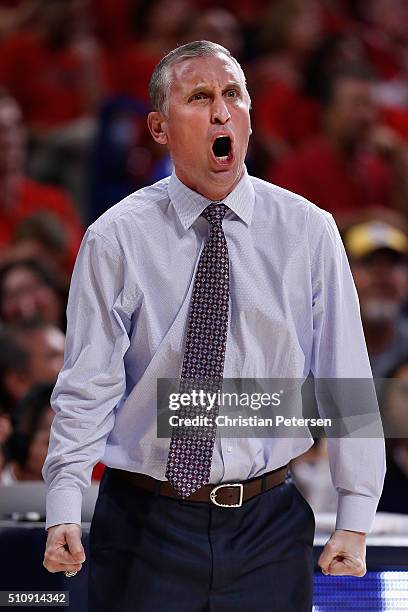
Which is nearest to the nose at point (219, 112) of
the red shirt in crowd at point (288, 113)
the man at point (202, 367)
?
the man at point (202, 367)

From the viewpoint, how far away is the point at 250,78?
563 centimetres

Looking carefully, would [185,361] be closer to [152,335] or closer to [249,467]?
[152,335]

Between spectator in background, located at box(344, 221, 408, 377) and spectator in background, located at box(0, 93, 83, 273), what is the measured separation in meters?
1.06

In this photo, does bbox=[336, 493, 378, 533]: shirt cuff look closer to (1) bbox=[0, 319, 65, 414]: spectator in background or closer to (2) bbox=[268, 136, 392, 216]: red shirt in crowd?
(1) bbox=[0, 319, 65, 414]: spectator in background

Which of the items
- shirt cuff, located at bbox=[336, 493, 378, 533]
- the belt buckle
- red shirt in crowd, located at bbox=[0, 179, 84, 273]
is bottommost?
shirt cuff, located at bbox=[336, 493, 378, 533]

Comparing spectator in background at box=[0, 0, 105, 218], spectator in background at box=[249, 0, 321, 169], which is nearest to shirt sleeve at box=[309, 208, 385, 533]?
spectator in background at box=[0, 0, 105, 218]

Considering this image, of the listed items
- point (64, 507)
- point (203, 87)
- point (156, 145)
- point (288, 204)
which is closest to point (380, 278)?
point (156, 145)

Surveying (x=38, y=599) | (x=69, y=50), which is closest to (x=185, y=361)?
(x=38, y=599)

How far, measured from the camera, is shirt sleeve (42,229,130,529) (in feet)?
5.50

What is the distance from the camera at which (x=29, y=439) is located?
3.02 m

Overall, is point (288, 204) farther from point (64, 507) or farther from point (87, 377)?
point (64, 507)

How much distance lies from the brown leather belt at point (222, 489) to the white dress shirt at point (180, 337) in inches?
0.6

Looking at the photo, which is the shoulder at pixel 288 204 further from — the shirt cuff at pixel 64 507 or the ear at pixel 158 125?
the shirt cuff at pixel 64 507

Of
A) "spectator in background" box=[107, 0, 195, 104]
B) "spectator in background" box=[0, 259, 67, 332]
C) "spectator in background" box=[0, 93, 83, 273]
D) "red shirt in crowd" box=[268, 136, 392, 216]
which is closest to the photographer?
"spectator in background" box=[0, 259, 67, 332]
